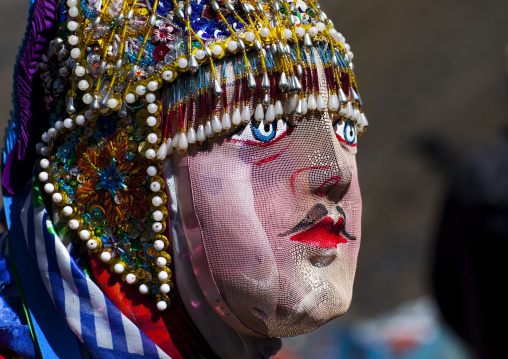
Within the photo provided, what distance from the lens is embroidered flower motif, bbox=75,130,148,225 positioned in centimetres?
172

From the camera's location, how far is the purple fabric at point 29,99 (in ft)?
5.88

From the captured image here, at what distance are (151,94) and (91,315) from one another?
557 millimetres

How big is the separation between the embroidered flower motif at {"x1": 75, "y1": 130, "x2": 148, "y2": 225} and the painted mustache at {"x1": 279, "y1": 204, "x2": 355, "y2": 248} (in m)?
0.37

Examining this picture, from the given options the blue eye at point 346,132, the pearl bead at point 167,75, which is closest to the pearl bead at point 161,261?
the pearl bead at point 167,75

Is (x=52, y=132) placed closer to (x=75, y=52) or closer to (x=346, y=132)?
(x=75, y=52)

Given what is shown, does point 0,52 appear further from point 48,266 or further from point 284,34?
point 284,34

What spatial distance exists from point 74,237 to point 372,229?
4.26m

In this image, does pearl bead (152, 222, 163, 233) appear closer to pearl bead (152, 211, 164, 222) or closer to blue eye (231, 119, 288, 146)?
pearl bead (152, 211, 164, 222)

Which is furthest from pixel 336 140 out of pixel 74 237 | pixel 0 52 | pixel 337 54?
pixel 0 52

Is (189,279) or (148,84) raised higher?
(148,84)

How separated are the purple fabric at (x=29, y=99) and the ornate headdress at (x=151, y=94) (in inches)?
1.8

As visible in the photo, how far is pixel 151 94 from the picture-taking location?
1.67 metres

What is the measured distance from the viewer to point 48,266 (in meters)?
1.77

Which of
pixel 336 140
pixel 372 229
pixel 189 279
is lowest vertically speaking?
Answer: pixel 372 229
